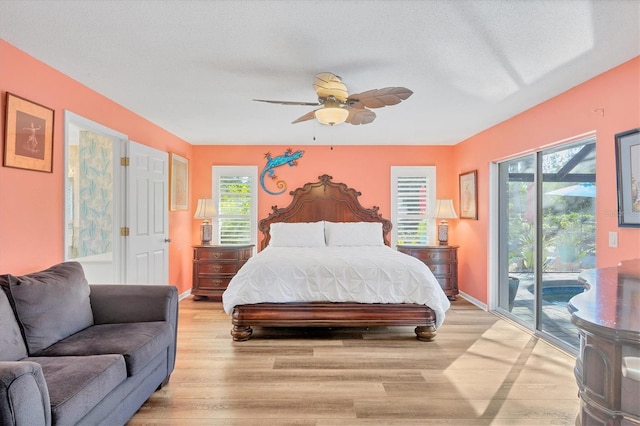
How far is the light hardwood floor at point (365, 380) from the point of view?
2264 mm

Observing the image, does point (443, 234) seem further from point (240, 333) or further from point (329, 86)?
point (329, 86)

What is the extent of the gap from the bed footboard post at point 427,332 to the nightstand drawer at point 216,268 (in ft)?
9.35

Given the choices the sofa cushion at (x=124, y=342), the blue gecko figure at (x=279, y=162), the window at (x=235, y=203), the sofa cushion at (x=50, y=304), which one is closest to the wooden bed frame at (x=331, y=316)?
the sofa cushion at (x=124, y=342)

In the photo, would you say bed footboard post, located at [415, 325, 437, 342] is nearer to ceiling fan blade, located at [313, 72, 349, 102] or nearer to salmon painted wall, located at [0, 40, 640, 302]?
salmon painted wall, located at [0, 40, 640, 302]

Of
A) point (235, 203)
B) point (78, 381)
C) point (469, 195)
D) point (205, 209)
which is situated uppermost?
point (469, 195)

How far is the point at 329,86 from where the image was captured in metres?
2.64

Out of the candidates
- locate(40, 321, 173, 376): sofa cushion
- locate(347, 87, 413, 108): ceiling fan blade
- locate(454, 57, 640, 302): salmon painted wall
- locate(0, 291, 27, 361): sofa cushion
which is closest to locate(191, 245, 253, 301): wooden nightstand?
locate(40, 321, 173, 376): sofa cushion

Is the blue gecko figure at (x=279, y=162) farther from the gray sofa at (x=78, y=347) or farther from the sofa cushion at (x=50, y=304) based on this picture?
the sofa cushion at (x=50, y=304)

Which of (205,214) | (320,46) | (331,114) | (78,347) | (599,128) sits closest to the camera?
(78,347)

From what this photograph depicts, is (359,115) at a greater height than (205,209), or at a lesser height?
greater

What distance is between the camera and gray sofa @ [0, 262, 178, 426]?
1.44 metres

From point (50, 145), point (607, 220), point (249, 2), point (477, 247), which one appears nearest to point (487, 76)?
point (607, 220)

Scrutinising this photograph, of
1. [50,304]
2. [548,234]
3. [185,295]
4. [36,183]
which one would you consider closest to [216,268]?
[185,295]

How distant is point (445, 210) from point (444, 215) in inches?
3.4
